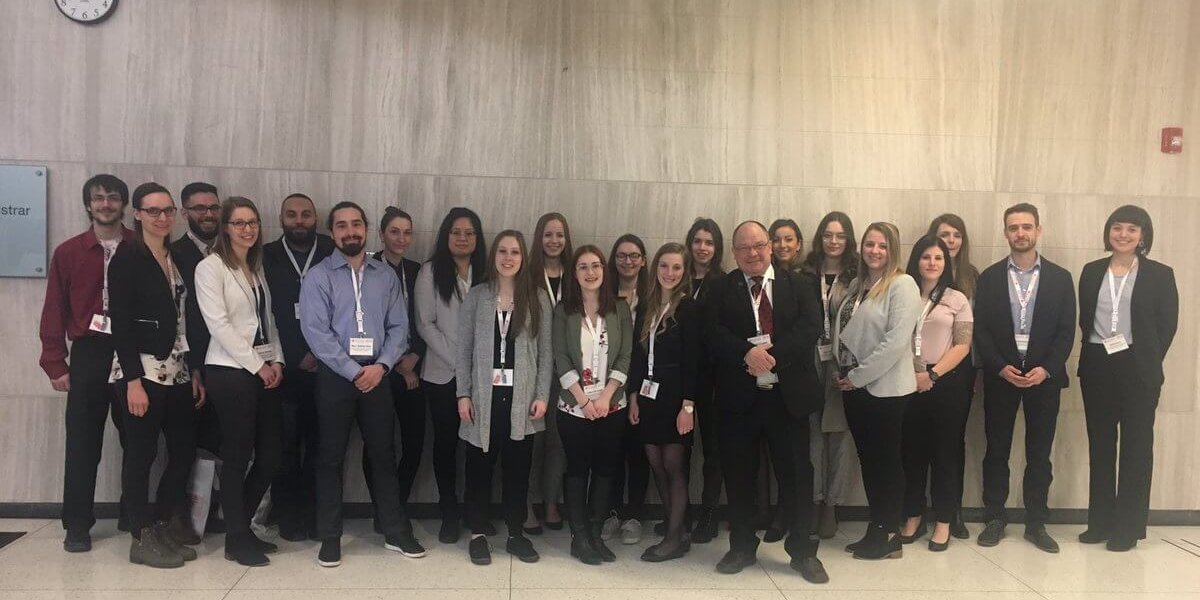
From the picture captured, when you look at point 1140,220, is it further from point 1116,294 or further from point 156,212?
point 156,212

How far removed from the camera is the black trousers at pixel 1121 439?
4266 millimetres

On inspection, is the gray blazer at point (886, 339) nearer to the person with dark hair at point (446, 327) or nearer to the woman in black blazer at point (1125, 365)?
the woman in black blazer at point (1125, 365)

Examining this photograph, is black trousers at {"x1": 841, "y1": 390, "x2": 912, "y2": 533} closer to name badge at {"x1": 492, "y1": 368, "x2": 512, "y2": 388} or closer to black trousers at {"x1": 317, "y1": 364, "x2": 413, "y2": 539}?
name badge at {"x1": 492, "y1": 368, "x2": 512, "y2": 388}

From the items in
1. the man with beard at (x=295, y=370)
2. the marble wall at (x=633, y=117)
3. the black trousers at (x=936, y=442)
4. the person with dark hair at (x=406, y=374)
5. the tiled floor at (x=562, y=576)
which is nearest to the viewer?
the tiled floor at (x=562, y=576)

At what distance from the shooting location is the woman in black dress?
3.69 m

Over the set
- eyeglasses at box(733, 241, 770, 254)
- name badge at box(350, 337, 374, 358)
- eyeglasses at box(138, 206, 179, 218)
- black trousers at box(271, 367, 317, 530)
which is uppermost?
eyeglasses at box(138, 206, 179, 218)

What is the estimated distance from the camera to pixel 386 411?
3705mm

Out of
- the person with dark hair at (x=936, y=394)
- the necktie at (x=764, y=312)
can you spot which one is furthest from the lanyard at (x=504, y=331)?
the person with dark hair at (x=936, y=394)

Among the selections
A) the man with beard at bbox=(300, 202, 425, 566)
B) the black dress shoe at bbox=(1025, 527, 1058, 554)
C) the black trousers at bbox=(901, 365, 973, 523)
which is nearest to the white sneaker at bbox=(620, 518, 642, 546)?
the man with beard at bbox=(300, 202, 425, 566)

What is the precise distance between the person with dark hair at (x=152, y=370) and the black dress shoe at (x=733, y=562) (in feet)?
8.77

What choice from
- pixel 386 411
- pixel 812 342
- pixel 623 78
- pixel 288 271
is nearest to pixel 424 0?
pixel 623 78

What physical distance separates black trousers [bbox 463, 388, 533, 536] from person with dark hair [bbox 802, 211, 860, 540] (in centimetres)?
165

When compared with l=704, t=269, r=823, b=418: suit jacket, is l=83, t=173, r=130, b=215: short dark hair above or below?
above

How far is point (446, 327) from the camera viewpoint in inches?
156
